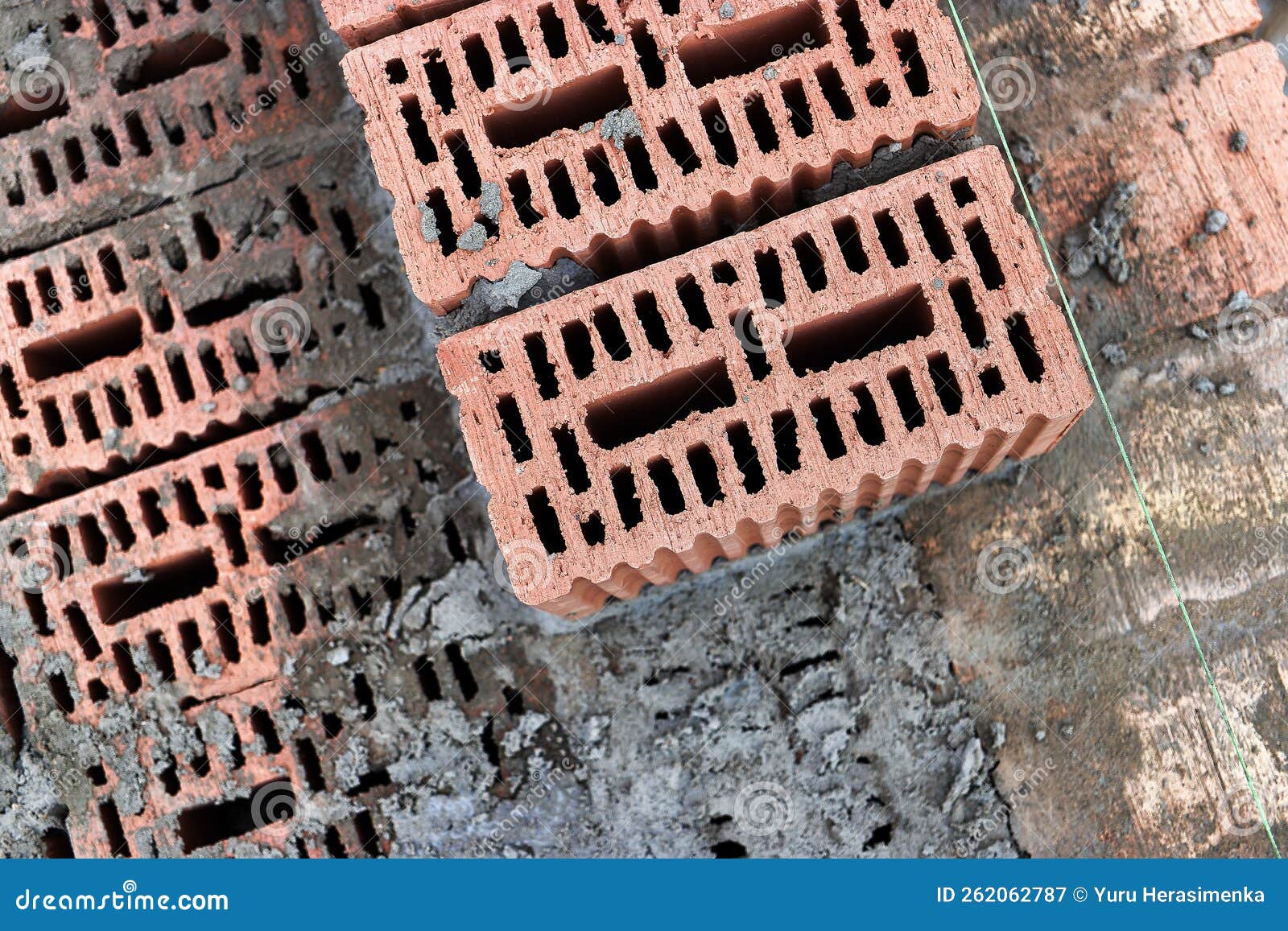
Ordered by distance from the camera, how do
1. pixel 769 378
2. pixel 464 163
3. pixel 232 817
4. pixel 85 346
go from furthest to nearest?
pixel 85 346
pixel 232 817
pixel 464 163
pixel 769 378

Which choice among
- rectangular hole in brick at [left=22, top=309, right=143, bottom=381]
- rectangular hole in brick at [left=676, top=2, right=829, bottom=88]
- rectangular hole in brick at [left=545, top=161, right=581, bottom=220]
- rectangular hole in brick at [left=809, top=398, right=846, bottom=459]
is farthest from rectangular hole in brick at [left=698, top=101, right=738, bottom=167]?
rectangular hole in brick at [left=22, top=309, right=143, bottom=381]

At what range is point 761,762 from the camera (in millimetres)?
3617

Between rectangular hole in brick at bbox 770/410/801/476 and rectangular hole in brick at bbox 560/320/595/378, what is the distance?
60 cm

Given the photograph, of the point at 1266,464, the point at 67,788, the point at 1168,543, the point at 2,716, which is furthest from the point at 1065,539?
the point at 2,716

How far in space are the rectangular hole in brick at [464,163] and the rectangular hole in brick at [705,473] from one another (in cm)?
106

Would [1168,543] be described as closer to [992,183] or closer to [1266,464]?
[1266,464]

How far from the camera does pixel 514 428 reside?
10.2ft

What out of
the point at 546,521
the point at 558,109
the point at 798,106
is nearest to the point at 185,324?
the point at 558,109

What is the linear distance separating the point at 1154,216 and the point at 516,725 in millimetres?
3039

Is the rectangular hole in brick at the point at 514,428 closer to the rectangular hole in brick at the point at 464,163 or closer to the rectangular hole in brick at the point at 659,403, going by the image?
the rectangular hole in brick at the point at 659,403

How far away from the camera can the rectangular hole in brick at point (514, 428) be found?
119 inches

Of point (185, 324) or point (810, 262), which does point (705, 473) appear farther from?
point (185, 324)

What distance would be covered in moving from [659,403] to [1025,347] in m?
1.17

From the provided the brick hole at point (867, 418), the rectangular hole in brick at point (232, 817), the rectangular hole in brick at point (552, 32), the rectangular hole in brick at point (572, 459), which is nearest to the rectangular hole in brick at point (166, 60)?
the rectangular hole in brick at point (552, 32)
